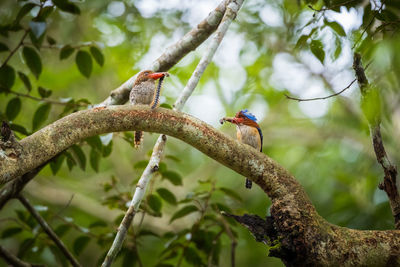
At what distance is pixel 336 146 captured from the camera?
6.41 metres

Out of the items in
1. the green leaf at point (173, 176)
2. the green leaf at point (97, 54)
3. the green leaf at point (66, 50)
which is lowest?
the green leaf at point (173, 176)

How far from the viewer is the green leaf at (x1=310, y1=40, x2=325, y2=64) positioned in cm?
254

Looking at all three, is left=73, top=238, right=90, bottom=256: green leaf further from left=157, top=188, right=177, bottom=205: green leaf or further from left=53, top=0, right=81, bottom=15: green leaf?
left=53, top=0, right=81, bottom=15: green leaf

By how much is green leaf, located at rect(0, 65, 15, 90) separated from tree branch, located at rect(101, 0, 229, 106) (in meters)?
0.90

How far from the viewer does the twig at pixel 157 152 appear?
251 cm

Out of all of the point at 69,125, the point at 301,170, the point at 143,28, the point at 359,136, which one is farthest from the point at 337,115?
the point at 69,125

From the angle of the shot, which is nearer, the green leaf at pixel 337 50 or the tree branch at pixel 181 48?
the green leaf at pixel 337 50

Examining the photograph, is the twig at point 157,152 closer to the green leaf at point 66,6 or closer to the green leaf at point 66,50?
the green leaf at point 66,6

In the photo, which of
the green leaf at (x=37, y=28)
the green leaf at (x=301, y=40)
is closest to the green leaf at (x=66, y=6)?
the green leaf at (x=37, y=28)

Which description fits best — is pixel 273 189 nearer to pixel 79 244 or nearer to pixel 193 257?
pixel 193 257

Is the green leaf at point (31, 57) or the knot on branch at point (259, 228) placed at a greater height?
the green leaf at point (31, 57)

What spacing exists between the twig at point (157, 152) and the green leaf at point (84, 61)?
4.04ft

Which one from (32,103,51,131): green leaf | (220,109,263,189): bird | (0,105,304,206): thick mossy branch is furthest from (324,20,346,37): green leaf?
(32,103,51,131): green leaf

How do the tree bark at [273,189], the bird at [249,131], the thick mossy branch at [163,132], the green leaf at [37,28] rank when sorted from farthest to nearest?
the bird at [249,131], the green leaf at [37,28], the tree bark at [273,189], the thick mossy branch at [163,132]
